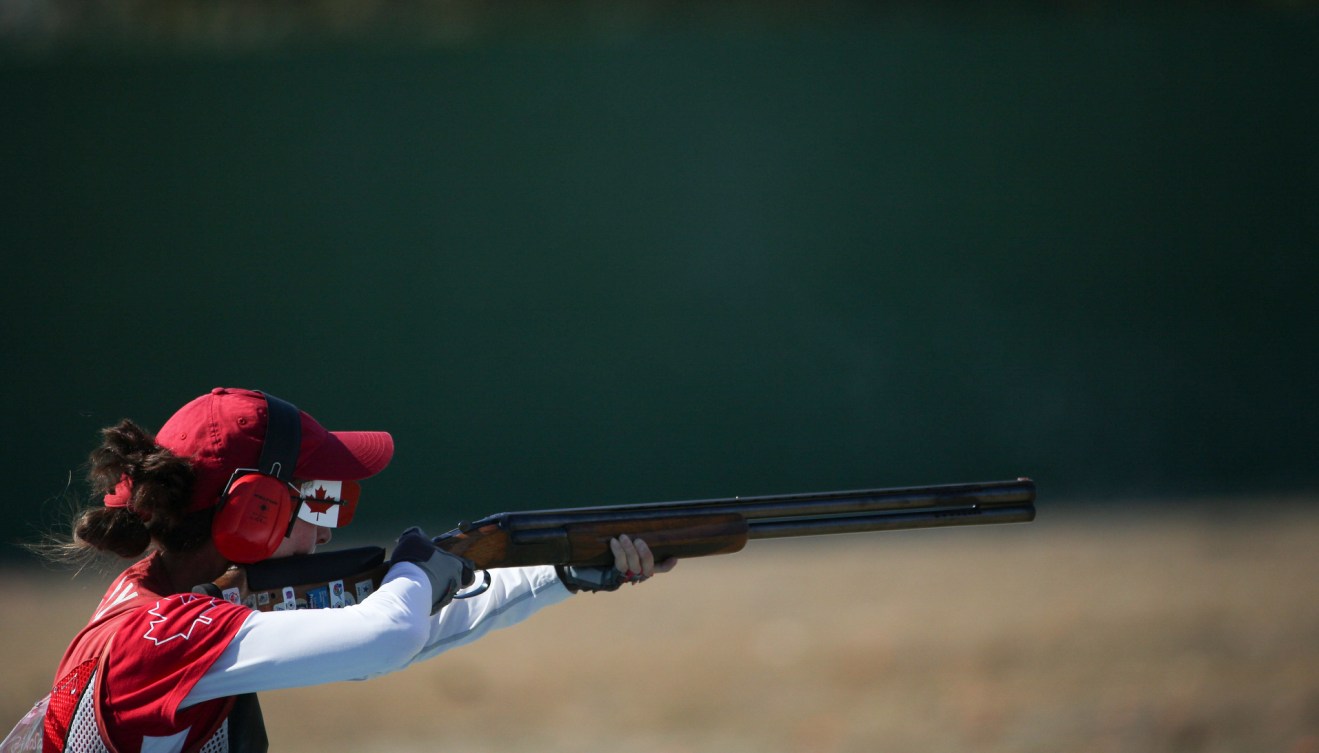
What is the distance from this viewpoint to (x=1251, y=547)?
26.4ft

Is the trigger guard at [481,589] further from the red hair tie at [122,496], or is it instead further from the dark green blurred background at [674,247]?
the dark green blurred background at [674,247]

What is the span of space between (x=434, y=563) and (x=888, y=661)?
161 inches

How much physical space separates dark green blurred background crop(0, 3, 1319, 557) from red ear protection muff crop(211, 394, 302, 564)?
7.48 m

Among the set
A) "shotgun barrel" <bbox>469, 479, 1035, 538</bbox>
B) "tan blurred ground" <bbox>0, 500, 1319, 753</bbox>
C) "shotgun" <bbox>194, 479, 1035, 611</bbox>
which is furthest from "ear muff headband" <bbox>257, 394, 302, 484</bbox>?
"tan blurred ground" <bbox>0, 500, 1319, 753</bbox>

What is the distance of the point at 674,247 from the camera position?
10.2 metres

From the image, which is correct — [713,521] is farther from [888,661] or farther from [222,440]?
[888,661]

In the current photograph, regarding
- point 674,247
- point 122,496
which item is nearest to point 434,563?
point 122,496

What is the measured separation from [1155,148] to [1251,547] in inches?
153

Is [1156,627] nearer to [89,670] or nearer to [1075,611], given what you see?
[1075,611]

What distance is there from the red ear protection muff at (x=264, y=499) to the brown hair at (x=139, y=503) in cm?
7

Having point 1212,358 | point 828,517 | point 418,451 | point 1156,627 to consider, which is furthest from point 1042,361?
point 828,517

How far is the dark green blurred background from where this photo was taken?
32.9 ft

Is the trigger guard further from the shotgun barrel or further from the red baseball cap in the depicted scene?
the red baseball cap

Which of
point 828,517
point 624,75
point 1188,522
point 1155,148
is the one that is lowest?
point 1188,522
